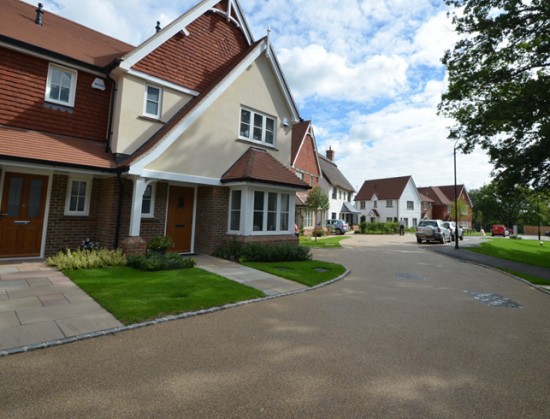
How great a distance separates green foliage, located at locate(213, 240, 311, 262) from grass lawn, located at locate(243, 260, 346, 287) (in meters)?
0.39

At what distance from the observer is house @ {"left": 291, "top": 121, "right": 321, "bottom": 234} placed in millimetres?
30297

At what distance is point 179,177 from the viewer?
36.2ft

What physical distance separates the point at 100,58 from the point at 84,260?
7852mm

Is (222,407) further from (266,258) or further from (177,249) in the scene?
(177,249)

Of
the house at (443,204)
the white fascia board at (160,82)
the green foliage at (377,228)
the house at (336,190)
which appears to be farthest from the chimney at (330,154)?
the white fascia board at (160,82)

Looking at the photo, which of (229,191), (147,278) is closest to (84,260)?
(147,278)

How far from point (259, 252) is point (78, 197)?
6744 mm

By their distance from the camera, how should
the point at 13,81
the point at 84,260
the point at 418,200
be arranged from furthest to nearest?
→ the point at 418,200 → the point at 13,81 → the point at 84,260

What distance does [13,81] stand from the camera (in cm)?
937

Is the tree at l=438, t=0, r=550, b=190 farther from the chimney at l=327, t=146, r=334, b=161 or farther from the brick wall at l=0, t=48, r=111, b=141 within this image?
the chimney at l=327, t=146, r=334, b=161

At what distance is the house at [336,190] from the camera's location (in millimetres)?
39775

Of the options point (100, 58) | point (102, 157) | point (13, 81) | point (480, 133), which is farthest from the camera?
point (480, 133)

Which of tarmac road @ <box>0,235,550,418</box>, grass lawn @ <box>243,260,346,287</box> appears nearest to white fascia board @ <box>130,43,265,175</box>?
grass lawn @ <box>243,260,346,287</box>

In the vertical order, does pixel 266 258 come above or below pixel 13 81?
below
